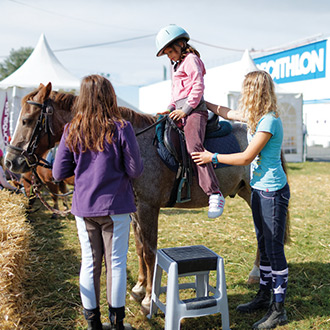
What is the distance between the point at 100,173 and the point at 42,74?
9.79 m

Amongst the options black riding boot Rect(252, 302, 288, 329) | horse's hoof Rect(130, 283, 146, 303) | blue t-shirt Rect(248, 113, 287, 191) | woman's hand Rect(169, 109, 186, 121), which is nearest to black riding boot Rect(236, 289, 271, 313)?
black riding boot Rect(252, 302, 288, 329)

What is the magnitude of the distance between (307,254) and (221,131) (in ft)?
7.79

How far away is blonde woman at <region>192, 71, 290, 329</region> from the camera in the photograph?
2.79 metres

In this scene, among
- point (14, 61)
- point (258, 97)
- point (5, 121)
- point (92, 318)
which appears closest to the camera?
point (92, 318)

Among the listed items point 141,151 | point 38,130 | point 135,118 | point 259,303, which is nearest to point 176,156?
point 141,151

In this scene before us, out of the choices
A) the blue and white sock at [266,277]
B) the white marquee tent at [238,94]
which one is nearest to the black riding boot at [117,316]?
the blue and white sock at [266,277]

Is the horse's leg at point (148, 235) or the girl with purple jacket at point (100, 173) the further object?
the horse's leg at point (148, 235)

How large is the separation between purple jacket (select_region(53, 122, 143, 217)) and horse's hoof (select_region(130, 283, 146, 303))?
1.49 meters

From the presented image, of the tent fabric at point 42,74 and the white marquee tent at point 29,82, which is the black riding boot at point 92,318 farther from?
the tent fabric at point 42,74

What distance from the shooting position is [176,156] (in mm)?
3305

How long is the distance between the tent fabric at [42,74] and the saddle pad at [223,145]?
772cm

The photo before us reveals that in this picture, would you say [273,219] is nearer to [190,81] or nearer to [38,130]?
[190,81]

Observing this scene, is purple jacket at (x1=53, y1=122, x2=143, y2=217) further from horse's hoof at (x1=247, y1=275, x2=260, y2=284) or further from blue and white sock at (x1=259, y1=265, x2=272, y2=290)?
horse's hoof at (x1=247, y1=275, x2=260, y2=284)

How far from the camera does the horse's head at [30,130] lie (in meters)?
3.30
